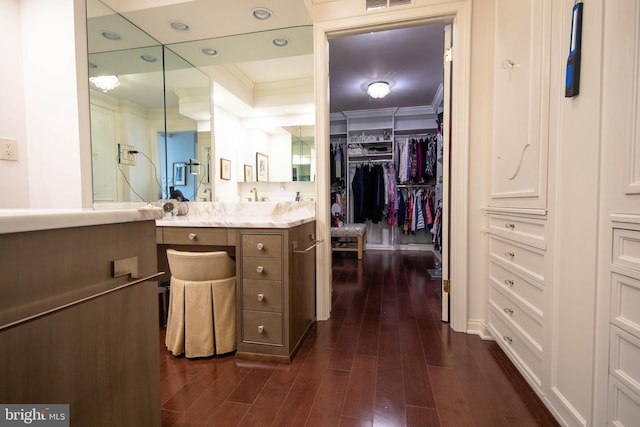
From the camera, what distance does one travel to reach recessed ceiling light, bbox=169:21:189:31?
80.9 inches

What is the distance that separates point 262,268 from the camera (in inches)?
62.5

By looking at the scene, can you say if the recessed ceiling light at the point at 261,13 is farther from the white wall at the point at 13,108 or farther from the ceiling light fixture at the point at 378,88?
the ceiling light fixture at the point at 378,88

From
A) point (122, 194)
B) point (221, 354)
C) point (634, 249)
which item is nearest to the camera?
point (634, 249)

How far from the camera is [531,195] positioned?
4.34 feet

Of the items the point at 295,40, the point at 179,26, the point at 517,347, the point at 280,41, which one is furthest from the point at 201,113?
the point at 517,347

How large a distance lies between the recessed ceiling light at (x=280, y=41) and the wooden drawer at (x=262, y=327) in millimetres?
2064

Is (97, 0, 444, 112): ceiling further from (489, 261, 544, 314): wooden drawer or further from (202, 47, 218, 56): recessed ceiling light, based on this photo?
(489, 261, 544, 314): wooden drawer

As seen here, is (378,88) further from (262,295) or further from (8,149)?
(8,149)

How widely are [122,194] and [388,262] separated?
3.47 meters

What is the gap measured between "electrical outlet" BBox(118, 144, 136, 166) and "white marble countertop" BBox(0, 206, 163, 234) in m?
1.75

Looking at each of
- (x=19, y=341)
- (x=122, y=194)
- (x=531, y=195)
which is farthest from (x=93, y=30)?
(x=531, y=195)

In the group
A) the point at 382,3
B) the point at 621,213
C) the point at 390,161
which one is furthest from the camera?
the point at 390,161

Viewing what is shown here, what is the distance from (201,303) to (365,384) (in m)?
1.03

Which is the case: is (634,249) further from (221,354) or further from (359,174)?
(359,174)
